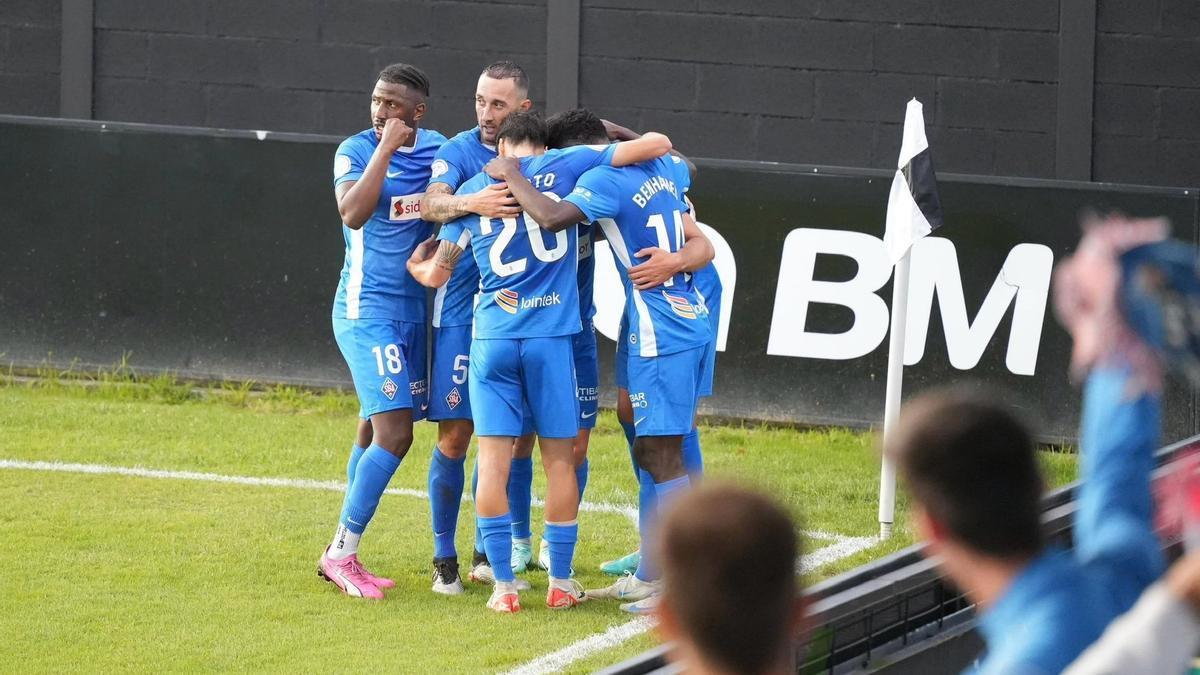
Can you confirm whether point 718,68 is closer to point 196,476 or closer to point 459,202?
point 196,476

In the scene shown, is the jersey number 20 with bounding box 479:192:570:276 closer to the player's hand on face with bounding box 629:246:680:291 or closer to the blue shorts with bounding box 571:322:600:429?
the player's hand on face with bounding box 629:246:680:291

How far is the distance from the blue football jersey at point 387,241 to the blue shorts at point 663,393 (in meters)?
0.99

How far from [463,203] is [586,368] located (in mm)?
922

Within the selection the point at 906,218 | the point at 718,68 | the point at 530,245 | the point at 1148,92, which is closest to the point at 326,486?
the point at 530,245

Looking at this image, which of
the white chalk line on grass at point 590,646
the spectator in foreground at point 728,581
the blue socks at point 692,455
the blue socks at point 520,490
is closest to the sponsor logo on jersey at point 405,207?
the blue socks at point 520,490

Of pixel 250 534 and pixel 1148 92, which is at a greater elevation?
pixel 1148 92

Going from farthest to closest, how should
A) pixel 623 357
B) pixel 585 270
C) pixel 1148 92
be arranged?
pixel 1148 92 < pixel 585 270 < pixel 623 357

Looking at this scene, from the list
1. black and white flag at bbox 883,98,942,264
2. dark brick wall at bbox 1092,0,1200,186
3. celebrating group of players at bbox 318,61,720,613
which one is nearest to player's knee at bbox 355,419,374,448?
celebrating group of players at bbox 318,61,720,613

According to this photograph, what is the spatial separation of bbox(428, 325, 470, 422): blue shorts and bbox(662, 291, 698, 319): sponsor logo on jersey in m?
0.84

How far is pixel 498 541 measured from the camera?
589 cm

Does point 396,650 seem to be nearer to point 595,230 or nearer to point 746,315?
point 595,230

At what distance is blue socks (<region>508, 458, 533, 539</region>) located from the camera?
6637mm

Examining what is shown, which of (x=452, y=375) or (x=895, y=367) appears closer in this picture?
(x=452, y=375)

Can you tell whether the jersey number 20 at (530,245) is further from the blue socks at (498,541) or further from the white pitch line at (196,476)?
the white pitch line at (196,476)
